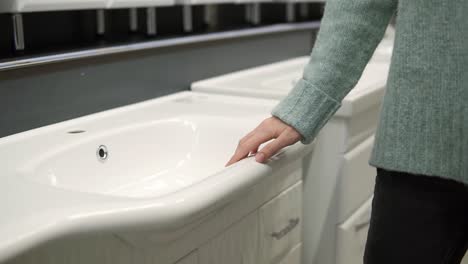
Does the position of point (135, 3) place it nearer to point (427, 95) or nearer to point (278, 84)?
point (278, 84)

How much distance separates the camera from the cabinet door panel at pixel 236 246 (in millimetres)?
955

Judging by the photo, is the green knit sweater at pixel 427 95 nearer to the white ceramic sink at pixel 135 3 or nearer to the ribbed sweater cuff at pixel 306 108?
the ribbed sweater cuff at pixel 306 108

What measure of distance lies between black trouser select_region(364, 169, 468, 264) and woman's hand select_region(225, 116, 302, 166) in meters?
0.15

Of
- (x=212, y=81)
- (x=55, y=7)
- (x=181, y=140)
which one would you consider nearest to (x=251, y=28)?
(x=212, y=81)

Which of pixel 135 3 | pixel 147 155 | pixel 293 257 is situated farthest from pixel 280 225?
pixel 135 3

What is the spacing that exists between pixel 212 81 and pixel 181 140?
394mm

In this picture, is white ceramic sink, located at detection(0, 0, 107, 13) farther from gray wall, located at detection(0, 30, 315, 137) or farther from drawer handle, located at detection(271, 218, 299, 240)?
drawer handle, located at detection(271, 218, 299, 240)

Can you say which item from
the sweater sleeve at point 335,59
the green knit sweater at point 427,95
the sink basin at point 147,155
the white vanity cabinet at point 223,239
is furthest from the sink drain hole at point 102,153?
the green knit sweater at point 427,95

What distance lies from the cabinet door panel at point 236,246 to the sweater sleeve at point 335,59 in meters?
0.24

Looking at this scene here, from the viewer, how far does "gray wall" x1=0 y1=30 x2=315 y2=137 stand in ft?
3.53

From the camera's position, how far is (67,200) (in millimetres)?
724

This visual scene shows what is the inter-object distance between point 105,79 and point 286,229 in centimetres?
53

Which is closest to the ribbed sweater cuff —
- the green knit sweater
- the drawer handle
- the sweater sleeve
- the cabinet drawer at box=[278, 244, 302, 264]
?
the sweater sleeve

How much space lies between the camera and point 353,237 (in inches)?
58.4
